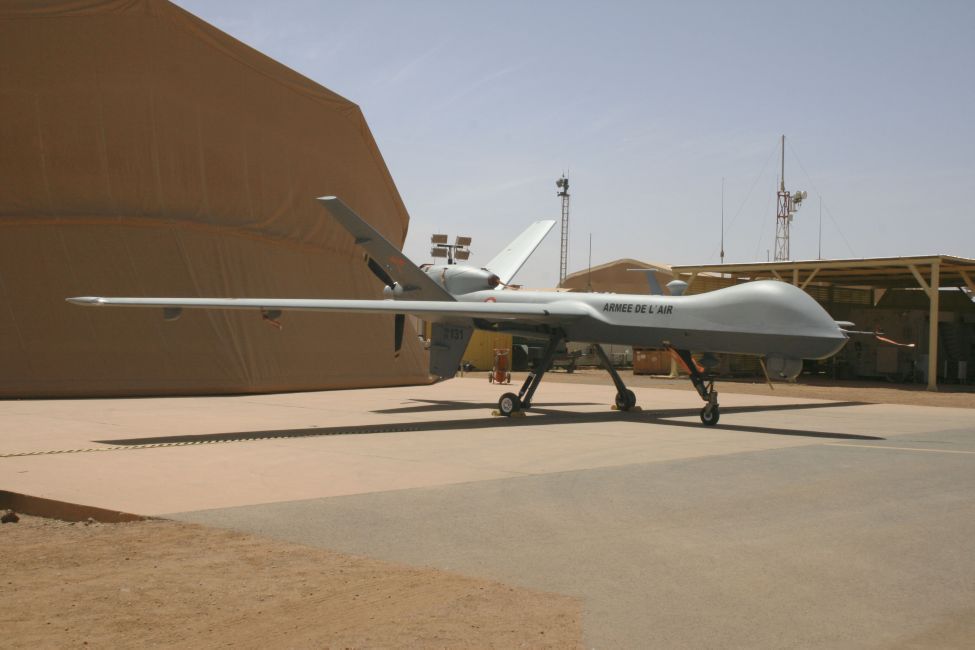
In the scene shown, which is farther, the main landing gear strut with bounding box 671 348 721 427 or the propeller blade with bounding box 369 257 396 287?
the propeller blade with bounding box 369 257 396 287

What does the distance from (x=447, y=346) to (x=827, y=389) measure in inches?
776

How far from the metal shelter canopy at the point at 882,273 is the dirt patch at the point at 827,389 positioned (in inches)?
62.7

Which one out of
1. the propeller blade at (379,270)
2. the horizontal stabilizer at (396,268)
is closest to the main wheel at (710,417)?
the horizontal stabilizer at (396,268)

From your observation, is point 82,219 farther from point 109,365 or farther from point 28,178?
point 109,365

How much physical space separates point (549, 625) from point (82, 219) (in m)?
20.0

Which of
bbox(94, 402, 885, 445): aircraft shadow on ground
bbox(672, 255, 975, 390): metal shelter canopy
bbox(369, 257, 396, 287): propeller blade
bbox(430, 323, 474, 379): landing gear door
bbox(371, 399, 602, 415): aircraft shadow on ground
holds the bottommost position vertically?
bbox(371, 399, 602, 415): aircraft shadow on ground

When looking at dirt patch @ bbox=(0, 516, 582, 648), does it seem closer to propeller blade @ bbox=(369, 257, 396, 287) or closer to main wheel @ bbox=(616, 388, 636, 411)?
propeller blade @ bbox=(369, 257, 396, 287)

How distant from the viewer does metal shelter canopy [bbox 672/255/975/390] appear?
30.9 metres

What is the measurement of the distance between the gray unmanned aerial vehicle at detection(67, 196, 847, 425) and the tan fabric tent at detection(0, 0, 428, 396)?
516 cm

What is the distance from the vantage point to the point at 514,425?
55.0 ft

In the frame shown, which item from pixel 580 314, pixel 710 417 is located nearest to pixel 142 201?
pixel 580 314

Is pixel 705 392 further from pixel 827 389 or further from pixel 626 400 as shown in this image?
pixel 827 389

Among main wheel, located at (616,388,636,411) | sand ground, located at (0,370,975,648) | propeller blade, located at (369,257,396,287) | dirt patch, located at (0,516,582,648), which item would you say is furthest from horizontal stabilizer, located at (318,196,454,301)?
dirt patch, located at (0,516,582,648)

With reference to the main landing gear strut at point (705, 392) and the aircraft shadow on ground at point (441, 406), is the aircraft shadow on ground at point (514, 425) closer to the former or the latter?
the aircraft shadow on ground at point (441, 406)
